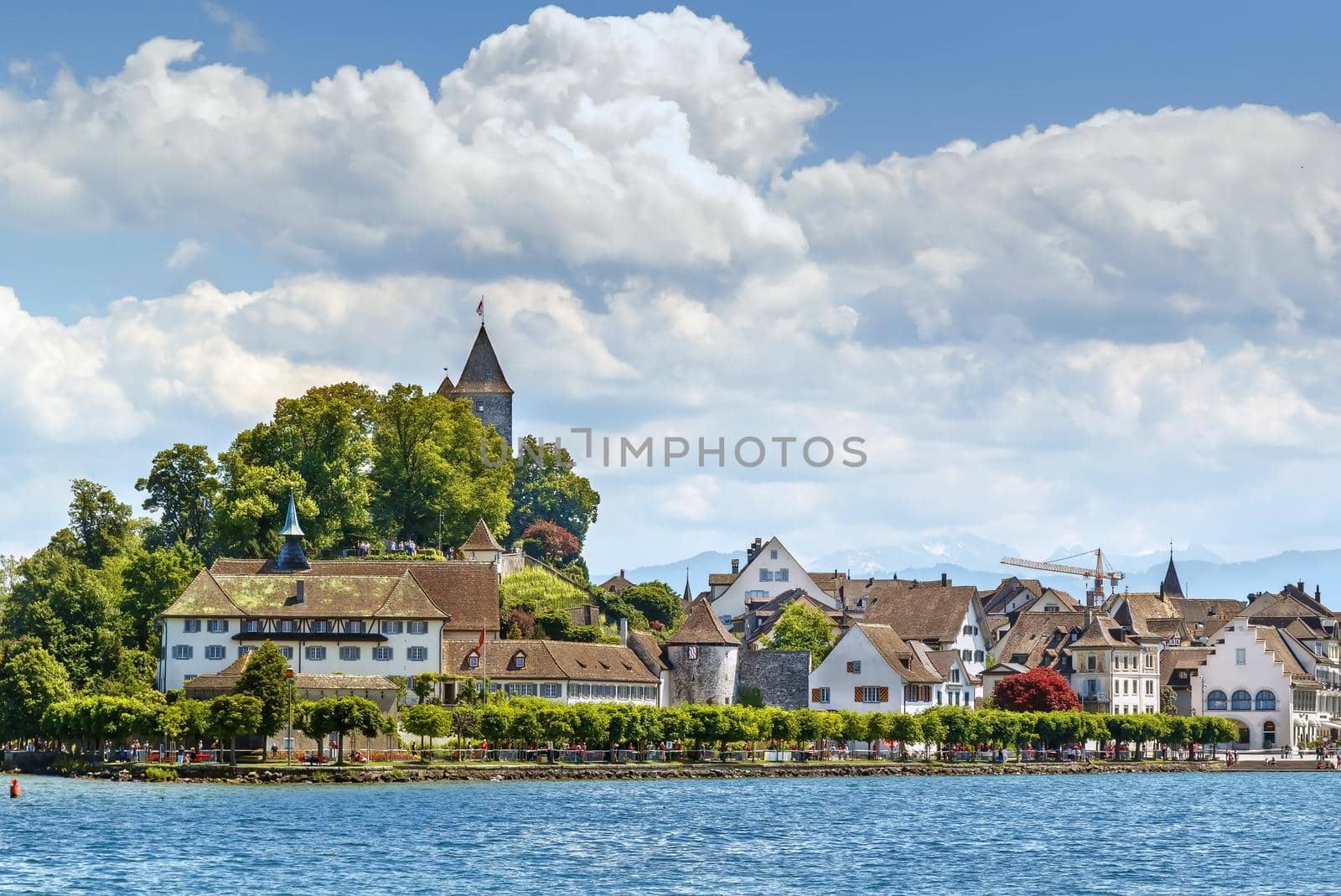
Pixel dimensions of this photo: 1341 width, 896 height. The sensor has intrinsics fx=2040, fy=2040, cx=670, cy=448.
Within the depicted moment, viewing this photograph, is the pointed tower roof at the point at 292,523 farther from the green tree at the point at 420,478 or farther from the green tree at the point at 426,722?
the green tree at the point at 426,722

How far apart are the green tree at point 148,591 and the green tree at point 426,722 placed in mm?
25785

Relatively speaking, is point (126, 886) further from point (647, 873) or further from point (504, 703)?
point (504, 703)

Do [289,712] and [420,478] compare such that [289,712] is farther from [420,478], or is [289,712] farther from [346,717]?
[420,478]

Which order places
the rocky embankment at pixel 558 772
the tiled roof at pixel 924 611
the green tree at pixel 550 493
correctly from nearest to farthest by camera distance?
the rocky embankment at pixel 558 772
the tiled roof at pixel 924 611
the green tree at pixel 550 493

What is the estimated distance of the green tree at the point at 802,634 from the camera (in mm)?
139500

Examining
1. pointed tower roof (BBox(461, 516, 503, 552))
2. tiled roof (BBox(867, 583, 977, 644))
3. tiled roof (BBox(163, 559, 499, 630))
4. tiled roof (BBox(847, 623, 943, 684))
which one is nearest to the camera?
tiled roof (BBox(163, 559, 499, 630))

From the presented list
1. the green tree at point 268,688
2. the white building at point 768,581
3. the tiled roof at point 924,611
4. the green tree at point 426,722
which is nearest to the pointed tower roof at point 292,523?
the green tree at point 268,688

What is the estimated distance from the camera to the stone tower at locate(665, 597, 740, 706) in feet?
419

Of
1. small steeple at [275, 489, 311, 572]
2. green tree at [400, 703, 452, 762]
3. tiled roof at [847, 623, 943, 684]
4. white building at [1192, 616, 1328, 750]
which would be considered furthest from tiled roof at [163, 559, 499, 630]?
white building at [1192, 616, 1328, 750]

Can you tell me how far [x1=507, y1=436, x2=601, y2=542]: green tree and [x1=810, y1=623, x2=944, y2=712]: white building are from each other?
5042 centimetres

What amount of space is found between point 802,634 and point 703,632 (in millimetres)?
13296

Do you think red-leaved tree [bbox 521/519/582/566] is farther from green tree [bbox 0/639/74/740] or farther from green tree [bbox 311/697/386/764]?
green tree [bbox 311/697/386/764]

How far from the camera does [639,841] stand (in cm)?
7188

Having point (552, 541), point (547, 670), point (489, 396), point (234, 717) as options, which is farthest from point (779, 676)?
point (489, 396)
